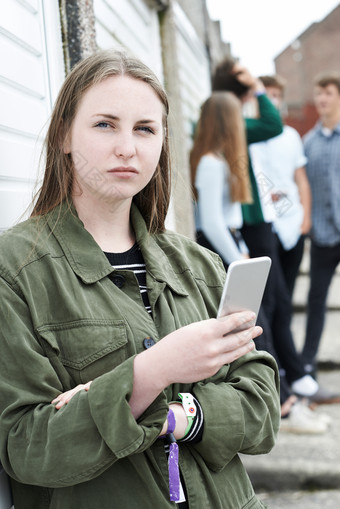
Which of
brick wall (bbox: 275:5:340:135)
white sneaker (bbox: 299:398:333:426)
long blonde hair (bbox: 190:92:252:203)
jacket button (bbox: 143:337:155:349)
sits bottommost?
white sneaker (bbox: 299:398:333:426)

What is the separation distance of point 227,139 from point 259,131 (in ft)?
1.73

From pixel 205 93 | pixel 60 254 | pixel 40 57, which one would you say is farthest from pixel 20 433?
pixel 205 93

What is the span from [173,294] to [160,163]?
1.41 ft

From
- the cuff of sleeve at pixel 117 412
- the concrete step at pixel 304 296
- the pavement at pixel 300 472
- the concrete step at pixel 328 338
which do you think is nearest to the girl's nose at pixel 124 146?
the cuff of sleeve at pixel 117 412

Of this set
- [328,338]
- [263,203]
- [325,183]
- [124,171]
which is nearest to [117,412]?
[124,171]

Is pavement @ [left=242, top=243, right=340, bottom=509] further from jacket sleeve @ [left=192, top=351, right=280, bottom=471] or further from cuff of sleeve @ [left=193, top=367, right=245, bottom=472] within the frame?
cuff of sleeve @ [left=193, top=367, right=245, bottom=472]

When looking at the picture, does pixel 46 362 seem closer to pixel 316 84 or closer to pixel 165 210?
pixel 165 210

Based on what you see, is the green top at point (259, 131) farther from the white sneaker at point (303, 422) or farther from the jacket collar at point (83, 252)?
the jacket collar at point (83, 252)

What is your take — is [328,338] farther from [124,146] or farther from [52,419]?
[52,419]

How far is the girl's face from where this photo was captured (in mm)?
1517

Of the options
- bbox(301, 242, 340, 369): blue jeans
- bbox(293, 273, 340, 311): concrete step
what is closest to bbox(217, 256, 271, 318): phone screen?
bbox(301, 242, 340, 369): blue jeans

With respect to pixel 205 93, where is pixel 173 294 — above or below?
below

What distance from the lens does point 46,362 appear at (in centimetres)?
133

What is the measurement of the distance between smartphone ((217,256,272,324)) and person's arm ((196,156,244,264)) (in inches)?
91.5
